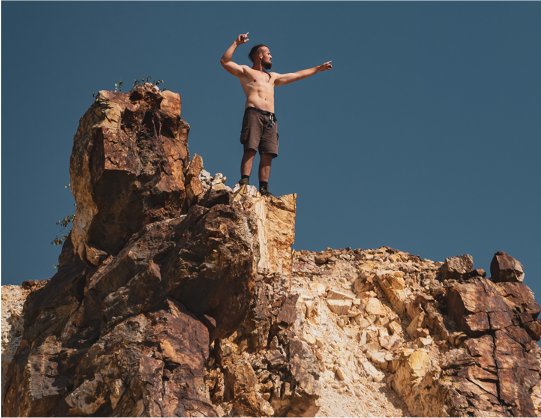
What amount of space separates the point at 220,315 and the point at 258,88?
5.67 m

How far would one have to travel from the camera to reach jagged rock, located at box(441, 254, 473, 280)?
14453 millimetres

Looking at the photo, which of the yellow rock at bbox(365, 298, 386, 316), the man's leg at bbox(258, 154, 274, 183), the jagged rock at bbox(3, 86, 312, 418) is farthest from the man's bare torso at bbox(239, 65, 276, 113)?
the yellow rock at bbox(365, 298, 386, 316)

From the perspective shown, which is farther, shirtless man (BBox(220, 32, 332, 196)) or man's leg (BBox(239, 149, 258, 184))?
shirtless man (BBox(220, 32, 332, 196))

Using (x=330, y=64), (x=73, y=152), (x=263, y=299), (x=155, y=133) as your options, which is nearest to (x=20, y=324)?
(x=73, y=152)

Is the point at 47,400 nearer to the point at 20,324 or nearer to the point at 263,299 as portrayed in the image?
the point at 263,299

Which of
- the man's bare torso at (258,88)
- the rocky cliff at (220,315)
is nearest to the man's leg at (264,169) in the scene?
the rocky cliff at (220,315)

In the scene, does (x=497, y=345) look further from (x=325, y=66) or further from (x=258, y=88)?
(x=258, y=88)

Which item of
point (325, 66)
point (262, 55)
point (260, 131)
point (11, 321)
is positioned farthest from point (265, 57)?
point (11, 321)

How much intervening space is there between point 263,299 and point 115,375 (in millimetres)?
2828

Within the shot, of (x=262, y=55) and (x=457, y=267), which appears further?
(x=457, y=267)

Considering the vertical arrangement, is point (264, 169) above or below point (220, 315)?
above

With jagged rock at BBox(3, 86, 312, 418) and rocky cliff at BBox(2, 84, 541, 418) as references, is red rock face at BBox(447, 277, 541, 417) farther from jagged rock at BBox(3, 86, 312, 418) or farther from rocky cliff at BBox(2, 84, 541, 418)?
jagged rock at BBox(3, 86, 312, 418)

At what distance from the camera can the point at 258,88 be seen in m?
13.1

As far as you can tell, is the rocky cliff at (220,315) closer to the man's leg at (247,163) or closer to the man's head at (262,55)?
the man's leg at (247,163)
